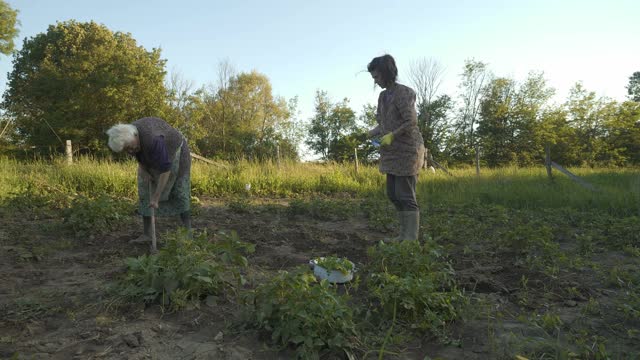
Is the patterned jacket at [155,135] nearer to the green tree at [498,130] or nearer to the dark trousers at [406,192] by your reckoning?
the dark trousers at [406,192]

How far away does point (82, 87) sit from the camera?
62.6ft

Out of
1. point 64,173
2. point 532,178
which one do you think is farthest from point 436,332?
point 532,178

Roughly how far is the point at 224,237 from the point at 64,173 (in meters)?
6.96

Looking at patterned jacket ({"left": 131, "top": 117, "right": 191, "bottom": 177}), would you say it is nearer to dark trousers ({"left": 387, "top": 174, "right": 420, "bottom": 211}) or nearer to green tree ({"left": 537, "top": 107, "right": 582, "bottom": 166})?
dark trousers ({"left": 387, "top": 174, "right": 420, "bottom": 211})

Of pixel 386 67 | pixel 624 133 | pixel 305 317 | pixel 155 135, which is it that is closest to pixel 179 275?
pixel 305 317

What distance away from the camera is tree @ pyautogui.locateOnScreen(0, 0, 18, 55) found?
20422 millimetres

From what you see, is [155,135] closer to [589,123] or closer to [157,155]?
[157,155]

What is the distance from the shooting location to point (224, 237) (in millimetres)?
2689

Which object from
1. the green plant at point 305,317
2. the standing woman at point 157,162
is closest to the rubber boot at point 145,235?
the standing woman at point 157,162

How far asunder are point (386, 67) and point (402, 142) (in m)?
0.69

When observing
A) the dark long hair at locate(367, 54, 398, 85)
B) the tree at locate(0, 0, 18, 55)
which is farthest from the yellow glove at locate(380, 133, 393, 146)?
the tree at locate(0, 0, 18, 55)

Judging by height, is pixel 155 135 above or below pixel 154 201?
above

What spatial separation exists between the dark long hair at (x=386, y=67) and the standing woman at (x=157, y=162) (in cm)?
192

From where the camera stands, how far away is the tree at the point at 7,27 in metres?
20.4
